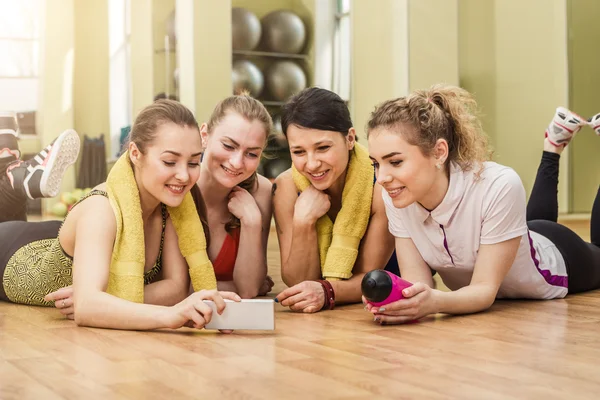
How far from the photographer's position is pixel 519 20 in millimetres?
5277

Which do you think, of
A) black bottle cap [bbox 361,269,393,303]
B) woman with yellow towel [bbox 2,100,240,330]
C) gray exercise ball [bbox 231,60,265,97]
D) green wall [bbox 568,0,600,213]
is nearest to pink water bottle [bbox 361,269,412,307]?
black bottle cap [bbox 361,269,393,303]

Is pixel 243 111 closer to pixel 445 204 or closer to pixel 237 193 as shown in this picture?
pixel 237 193

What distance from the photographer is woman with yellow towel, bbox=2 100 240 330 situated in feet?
5.40

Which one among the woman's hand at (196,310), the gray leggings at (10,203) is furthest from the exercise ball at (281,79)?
the woman's hand at (196,310)

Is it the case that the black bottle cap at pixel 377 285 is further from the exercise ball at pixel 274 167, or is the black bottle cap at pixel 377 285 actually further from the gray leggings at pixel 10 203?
the exercise ball at pixel 274 167

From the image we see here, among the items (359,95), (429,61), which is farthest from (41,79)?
(429,61)

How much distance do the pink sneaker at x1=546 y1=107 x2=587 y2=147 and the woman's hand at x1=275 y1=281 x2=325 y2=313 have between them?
1.12 m

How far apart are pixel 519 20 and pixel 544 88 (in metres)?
0.49

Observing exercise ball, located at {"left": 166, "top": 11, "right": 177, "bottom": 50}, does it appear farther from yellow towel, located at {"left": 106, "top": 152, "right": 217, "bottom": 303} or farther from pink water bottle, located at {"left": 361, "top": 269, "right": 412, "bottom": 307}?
pink water bottle, located at {"left": 361, "top": 269, "right": 412, "bottom": 307}

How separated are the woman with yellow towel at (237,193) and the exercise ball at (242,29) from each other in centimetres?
294

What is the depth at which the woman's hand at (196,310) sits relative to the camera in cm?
154

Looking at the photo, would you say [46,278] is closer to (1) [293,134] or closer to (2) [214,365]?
(1) [293,134]

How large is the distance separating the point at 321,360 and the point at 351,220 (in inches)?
30.2

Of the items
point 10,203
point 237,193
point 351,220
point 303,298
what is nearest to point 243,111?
point 237,193
